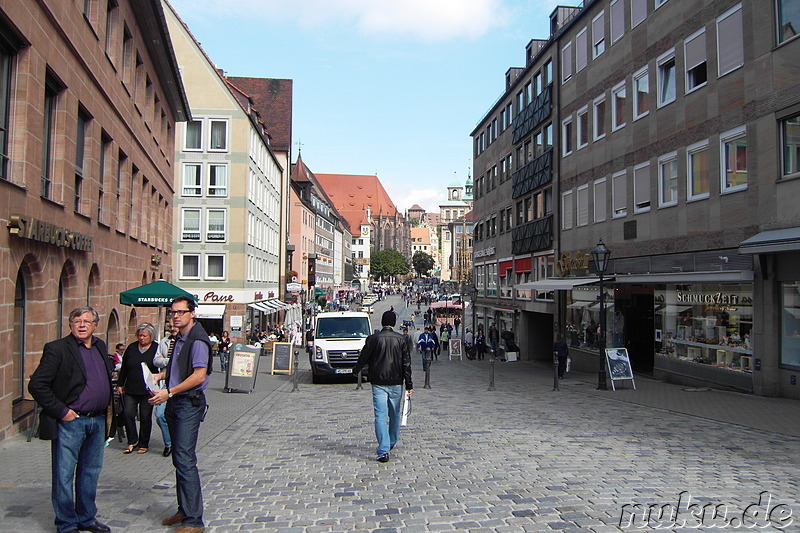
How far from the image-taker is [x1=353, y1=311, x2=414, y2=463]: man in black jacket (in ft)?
27.1

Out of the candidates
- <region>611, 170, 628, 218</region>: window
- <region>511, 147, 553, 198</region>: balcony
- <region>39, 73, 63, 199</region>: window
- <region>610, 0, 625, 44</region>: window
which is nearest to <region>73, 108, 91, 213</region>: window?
<region>39, 73, 63, 199</region>: window

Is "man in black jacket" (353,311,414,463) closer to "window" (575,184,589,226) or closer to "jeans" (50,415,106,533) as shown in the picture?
"jeans" (50,415,106,533)

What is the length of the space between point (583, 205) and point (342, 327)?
11101mm

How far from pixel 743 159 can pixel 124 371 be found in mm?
14560

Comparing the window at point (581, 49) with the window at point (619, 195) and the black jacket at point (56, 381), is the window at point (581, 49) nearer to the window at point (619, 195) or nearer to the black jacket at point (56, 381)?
the window at point (619, 195)

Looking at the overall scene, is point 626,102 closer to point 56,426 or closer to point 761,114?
point 761,114

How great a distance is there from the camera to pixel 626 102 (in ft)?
74.2

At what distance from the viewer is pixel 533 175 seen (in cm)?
3259

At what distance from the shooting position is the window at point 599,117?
24641mm

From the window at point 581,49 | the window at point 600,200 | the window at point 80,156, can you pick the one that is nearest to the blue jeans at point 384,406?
the window at point 80,156

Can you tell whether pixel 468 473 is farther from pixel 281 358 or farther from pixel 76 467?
pixel 281 358

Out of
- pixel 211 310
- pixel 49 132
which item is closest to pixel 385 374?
pixel 49 132

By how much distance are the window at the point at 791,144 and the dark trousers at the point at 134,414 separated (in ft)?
44.8

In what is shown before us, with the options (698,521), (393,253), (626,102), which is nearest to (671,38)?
(626,102)
